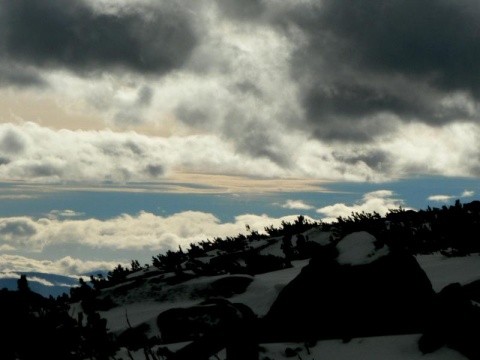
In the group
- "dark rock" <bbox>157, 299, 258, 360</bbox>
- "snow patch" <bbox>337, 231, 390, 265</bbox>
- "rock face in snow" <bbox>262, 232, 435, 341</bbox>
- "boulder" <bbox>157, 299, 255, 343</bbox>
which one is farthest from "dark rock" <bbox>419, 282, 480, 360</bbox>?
"boulder" <bbox>157, 299, 255, 343</bbox>

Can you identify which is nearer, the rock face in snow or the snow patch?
the rock face in snow

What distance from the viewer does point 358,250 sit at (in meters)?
5.67

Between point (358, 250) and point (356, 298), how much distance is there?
53 cm

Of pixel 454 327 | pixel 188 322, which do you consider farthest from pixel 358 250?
pixel 188 322

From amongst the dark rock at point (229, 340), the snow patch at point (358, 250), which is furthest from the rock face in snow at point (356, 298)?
the dark rock at point (229, 340)

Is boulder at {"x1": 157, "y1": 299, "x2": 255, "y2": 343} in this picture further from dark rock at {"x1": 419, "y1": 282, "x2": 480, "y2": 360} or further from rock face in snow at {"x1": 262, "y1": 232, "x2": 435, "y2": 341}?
dark rock at {"x1": 419, "y1": 282, "x2": 480, "y2": 360}

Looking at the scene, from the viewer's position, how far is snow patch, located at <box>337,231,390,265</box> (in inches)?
218

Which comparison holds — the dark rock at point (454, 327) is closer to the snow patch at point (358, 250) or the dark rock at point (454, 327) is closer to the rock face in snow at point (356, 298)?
the rock face in snow at point (356, 298)

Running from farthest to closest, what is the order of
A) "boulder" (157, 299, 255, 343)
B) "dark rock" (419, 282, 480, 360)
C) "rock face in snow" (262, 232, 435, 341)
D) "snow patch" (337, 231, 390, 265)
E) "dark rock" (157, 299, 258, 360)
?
"boulder" (157, 299, 255, 343) < "snow patch" (337, 231, 390, 265) < "rock face in snow" (262, 232, 435, 341) < "dark rock" (419, 282, 480, 360) < "dark rock" (157, 299, 258, 360)

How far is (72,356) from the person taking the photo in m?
4.50

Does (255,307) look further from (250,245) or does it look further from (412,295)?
(250,245)

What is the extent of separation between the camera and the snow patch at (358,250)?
5527mm

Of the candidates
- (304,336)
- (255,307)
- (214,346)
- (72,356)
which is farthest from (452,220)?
(214,346)

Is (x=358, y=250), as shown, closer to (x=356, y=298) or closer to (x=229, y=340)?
(x=356, y=298)
